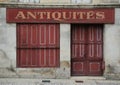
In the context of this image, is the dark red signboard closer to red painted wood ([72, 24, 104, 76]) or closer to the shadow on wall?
red painted wood ([72, 24, 104, 76])

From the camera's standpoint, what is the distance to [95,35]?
53.7ft

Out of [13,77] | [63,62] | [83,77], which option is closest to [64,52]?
[63,62]

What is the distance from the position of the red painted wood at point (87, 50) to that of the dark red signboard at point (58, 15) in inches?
22.4

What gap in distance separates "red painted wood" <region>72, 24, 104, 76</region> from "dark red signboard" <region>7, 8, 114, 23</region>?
0.57m

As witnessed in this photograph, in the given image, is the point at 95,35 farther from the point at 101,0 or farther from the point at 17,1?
the point at 17,1

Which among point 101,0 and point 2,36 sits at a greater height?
point 101,0

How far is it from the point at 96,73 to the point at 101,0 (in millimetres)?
3398

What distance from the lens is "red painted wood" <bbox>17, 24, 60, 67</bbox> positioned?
16.1 m

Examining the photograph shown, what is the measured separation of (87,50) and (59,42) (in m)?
1.40

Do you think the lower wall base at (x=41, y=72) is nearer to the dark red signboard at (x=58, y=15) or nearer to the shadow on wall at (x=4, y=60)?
the shadow on wall at (x=4, y=60)

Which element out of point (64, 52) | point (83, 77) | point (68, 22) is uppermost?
point (68, 22)

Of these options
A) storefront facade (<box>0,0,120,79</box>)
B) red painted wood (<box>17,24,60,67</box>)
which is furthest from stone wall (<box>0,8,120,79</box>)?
red painted wood (<box>17,24,60,67</box>)

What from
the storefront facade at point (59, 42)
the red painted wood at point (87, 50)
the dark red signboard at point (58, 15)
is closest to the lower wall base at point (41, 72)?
the storefront facade at point (59, 42)

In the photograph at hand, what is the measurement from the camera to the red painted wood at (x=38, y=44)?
16.1 meters
